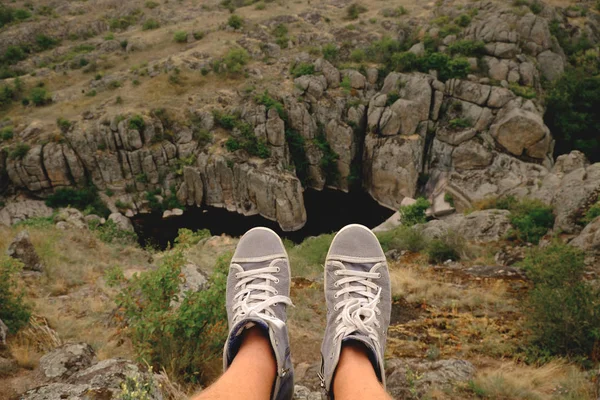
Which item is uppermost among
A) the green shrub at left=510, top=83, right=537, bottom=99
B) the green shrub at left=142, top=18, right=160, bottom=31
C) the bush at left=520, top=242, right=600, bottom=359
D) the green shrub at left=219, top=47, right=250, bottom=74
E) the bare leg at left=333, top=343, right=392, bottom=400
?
the bare leg at left=333, top=343, right=392, bottom=400

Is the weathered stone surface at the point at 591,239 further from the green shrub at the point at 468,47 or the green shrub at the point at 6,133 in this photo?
the green shrub at the point at 6,133

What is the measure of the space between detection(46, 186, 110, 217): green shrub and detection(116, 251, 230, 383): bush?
73.9ft

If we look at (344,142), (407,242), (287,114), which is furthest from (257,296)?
(344,142)

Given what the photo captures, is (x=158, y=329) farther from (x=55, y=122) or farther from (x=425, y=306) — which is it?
(x=55, y=122)

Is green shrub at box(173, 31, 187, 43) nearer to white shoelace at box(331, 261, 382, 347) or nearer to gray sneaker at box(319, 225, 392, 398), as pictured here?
gray sneaker at box(319, 225, 392, 398)

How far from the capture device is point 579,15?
2886 cm

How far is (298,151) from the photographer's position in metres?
26.5

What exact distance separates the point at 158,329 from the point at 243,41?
102 ft

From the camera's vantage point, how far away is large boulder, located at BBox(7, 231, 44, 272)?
19.7ft

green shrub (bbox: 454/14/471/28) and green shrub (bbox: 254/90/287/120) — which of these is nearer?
green shrub (bbox: 254/90/287/120)

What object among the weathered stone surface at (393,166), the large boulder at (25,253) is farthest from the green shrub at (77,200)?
the weathered stone surface at (393,166)

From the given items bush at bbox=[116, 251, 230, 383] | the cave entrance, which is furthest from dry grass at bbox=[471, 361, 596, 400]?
the cave entrance

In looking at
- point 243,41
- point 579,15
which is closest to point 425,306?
point 243,41

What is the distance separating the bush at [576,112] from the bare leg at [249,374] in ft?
96.7
